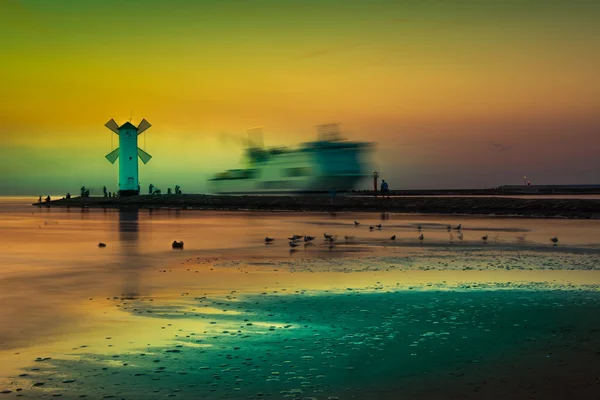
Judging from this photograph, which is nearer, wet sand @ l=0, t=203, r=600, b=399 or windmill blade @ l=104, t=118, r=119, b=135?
wet sand @ l=0, t=203, r=600, b=399

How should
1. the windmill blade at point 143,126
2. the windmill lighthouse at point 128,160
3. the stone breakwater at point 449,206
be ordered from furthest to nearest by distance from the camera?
the windmill blade at point 143,126 < the windmill lighthouse at point 128,160 < the stone breakwater at point 449,206

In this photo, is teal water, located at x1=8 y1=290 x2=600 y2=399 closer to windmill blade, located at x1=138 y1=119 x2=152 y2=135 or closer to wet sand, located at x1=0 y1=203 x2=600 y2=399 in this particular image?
wet sand, located at x1=0 y1=203 x2=600 y2=399

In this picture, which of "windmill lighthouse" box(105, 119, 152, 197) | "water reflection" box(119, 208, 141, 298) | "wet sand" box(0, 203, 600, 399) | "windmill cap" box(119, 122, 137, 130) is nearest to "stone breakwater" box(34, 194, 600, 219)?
"windmill lighthouse" box(105, 119, 152, 197)

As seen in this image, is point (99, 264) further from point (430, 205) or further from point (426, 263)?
point (430, 205)

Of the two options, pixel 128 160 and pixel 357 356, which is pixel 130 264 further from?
pixel 128 160

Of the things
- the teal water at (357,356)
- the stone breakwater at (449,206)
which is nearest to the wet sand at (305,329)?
the teal water at (357,356)

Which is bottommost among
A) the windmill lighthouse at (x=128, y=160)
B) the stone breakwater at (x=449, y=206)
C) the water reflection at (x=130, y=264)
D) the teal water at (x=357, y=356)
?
the teal water at (x=357, y=356)

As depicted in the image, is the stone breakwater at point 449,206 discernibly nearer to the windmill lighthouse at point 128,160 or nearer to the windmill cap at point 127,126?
the windmill lighthouse at point 128,160

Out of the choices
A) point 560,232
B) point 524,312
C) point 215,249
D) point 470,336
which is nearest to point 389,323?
point 470,336

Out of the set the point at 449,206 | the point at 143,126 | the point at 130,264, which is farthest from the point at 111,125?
the point at 130,264

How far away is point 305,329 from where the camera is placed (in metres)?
13.7

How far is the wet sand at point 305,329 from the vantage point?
9.94 metres

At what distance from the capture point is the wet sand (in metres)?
9.94

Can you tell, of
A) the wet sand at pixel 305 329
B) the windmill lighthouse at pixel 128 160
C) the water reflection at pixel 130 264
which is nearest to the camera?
the wet sand at pixel 305 329
